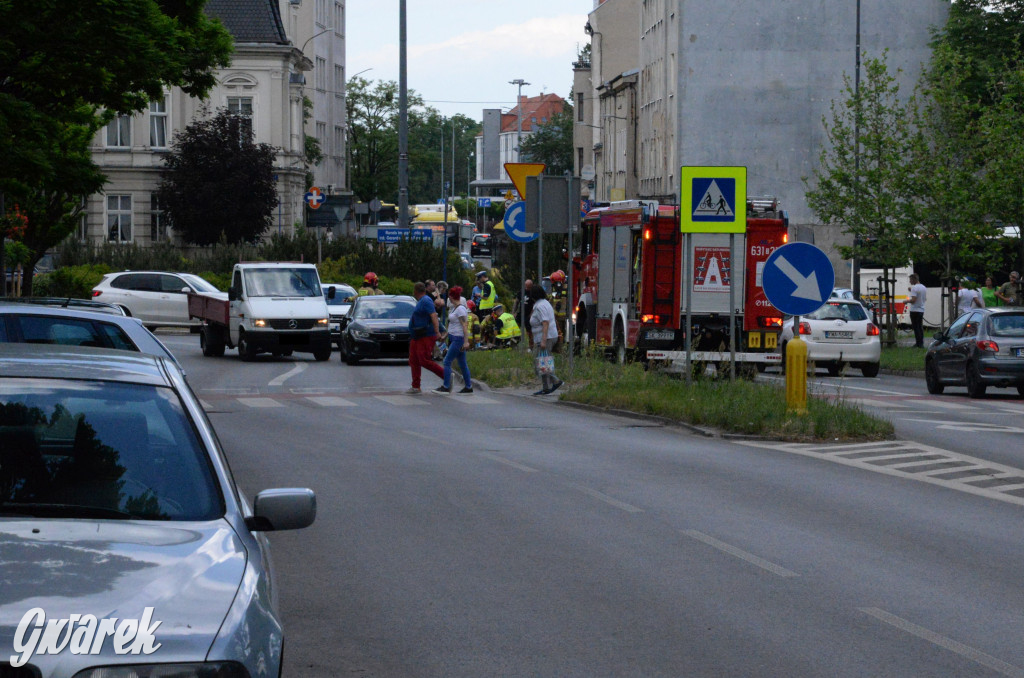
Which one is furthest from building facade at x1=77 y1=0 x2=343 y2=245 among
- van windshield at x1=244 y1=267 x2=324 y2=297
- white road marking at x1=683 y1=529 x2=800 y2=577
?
white road marking at x1=683 y1=529 x2=800 y2=577

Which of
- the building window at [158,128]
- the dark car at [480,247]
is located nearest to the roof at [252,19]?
the building window at [158,128]

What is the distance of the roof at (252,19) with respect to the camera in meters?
76.5

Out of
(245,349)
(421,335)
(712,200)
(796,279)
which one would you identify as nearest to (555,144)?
(245,349)

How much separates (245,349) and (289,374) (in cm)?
451

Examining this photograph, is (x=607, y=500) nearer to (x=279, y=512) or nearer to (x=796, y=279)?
(x=796, y=279)

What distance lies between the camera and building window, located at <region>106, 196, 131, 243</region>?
72812 millimetres

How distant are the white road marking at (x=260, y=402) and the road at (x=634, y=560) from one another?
5669 mm

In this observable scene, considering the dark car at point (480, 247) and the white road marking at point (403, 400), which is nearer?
the white road marking at point (403, 400)

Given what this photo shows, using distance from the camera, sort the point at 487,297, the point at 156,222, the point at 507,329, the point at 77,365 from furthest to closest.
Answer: the point at 156,222, the point at 487,297, the point at 507,329, the point at 77,365

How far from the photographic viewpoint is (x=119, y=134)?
73125mm

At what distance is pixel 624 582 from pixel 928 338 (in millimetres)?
42084

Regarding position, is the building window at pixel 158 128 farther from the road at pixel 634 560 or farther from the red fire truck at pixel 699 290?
the road at pixel 634 560

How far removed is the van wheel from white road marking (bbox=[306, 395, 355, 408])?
9.82 metres

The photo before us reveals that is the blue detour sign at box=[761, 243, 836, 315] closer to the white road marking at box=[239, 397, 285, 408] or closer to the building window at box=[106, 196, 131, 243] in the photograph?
the white road marking at box=[239, 397, 285, 408]
